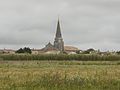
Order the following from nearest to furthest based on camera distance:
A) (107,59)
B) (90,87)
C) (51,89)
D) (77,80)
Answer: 1. (51,89)
2. (90,87)
3. (77,80)
4. (107,59)

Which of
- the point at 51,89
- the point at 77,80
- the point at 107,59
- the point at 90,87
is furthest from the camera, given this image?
the point at 107,59

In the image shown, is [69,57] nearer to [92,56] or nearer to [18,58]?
[92,56]

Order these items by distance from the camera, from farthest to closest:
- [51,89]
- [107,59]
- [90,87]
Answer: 1. [107,59]
2. [90,87]
3. [51,89]

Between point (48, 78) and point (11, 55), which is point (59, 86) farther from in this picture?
point (11, 55)

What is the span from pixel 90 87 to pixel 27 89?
2.93 metres

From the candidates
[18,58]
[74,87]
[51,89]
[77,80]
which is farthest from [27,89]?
[18,58]

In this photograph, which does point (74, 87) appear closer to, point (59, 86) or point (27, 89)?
point (59, 86)

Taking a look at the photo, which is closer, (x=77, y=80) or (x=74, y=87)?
(x=74, y=87)

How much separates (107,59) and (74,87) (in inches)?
2923

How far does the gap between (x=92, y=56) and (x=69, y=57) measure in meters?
6.17

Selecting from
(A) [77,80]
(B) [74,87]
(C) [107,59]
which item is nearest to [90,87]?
(B) [74,87]

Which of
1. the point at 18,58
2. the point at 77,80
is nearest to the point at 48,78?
the point at 77,80

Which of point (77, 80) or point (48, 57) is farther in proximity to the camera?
point (48, 57)

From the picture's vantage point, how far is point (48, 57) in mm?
90062
